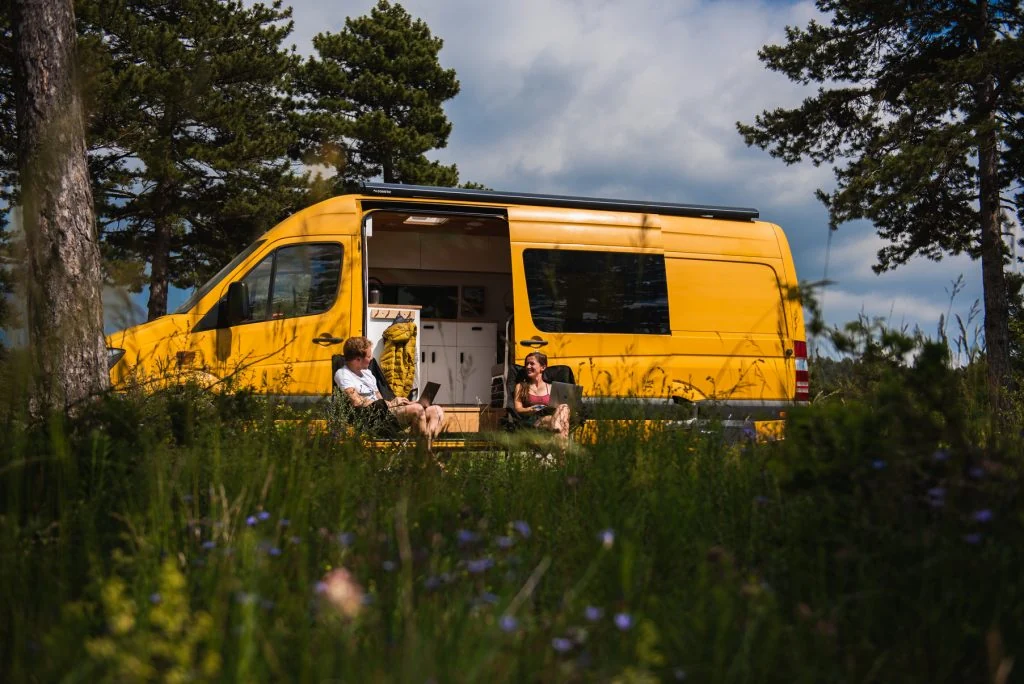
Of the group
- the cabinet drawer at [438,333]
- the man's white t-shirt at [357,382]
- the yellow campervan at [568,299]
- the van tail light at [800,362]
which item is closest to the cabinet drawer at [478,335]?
the cabinet drawer at [438,333]

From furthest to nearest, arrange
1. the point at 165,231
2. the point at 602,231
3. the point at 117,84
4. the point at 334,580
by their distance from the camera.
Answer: the point at 165,231 → the point at 117,84 → the point at 602,231 → the point at 334,580

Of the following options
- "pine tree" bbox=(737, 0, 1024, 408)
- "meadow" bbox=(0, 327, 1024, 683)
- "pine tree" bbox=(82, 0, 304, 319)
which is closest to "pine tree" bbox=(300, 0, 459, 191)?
"pine tree" bbox=(82, 0, 304, 319)

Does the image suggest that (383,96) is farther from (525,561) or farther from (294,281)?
(525,561)

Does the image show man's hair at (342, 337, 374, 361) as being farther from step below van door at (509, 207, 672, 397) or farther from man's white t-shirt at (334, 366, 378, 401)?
step below van door at (509, 207, 672, 397)

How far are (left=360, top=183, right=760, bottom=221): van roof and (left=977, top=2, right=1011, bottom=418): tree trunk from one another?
7961 millimetres

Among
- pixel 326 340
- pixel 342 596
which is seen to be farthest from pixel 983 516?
pixel 326 340

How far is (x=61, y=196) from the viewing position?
19.7 feet

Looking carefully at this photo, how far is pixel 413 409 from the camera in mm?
7168

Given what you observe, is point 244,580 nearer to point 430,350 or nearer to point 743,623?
point 743,623

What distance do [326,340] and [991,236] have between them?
1304 cm

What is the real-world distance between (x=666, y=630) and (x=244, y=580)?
110cm

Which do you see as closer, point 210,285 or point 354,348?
point 354,348

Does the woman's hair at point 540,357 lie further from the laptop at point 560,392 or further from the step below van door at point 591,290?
the laptop at point 560,392

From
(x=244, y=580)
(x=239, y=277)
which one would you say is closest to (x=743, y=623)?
(x=244, y=580)
